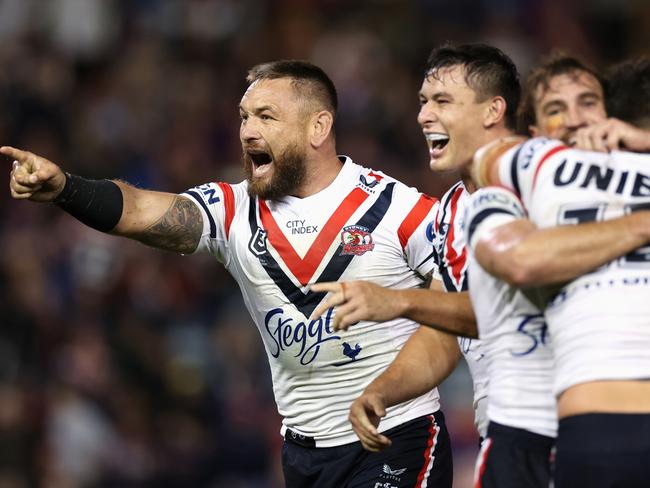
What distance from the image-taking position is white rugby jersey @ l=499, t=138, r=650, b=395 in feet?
14.0

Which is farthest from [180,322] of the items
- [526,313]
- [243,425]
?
[526,313]

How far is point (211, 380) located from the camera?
11.8 metres

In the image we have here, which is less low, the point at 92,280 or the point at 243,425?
the point at 92,280

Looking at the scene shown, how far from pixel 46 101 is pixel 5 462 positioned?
4.40m

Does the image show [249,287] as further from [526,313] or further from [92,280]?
[92,280]

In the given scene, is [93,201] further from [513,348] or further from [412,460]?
[513,348]

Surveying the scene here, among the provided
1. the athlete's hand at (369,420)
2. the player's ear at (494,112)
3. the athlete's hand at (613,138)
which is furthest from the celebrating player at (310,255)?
the athlete's hand at (613,138)

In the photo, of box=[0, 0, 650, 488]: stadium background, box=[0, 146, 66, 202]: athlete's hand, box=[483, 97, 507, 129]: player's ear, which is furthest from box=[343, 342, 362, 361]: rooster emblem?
box=[0, 0, 650, 488]: stadium background

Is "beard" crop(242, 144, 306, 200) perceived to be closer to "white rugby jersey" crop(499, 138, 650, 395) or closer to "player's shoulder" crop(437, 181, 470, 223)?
"player's shoulder" crop(437, 181, 470, 223)

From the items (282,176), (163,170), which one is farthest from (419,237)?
(163,170)

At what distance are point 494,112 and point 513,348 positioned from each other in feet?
5.07

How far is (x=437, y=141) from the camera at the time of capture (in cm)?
583

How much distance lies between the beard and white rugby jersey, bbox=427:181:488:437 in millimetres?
778

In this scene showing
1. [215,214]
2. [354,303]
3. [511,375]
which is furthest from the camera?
[215,214]
